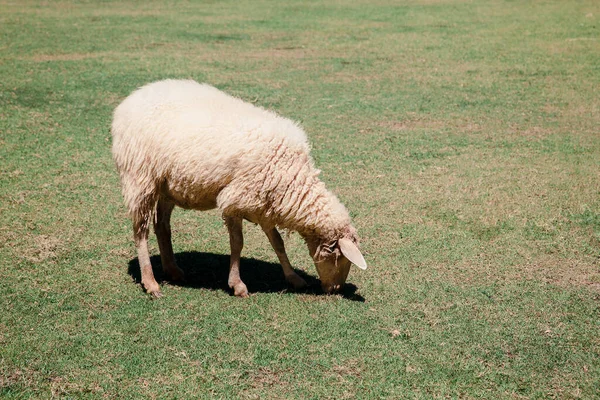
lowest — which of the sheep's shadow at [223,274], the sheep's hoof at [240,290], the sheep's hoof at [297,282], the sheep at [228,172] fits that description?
the sheep's shadow at [223,274]

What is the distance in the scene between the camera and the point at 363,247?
24.1 feet

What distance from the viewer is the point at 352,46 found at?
737 inches

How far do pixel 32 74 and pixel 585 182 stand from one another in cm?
1164

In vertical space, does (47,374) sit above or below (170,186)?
below

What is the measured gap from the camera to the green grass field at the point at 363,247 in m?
5.07

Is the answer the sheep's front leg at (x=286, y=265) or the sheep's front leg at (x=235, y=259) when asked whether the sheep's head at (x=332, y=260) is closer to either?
the sheep's front leg at (x=286, y=265)

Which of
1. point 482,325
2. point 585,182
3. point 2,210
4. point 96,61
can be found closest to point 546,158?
point 585,182

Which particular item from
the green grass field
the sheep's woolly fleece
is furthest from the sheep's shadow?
the sheep's woolly fleece

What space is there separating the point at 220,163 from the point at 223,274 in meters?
1.42

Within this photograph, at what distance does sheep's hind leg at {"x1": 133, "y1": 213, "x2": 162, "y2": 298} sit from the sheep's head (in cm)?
152

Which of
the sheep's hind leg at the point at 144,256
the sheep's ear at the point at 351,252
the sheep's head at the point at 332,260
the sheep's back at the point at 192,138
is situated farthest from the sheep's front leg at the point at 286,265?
the sheep's hind leg at the point at 144,256

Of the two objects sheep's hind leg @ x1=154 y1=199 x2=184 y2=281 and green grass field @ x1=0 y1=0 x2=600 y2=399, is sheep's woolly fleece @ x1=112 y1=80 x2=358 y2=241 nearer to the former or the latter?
sheep's hind leg @ x1=154 y1=199 x2=184 y2=281

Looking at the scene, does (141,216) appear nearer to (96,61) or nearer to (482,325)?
(482,325)

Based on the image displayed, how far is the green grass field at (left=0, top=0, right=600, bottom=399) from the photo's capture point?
507 centimetres
